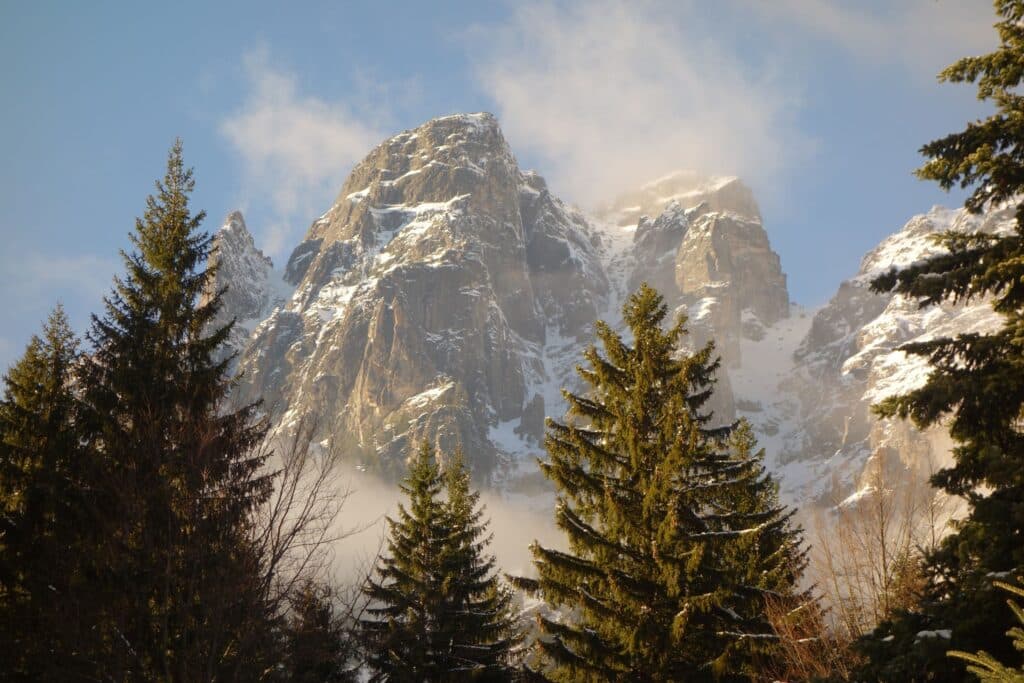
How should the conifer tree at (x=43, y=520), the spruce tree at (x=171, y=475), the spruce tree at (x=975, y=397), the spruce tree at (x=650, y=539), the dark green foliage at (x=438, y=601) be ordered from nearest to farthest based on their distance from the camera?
1. the spruce tree at (x=975, y=397)
2. the spruce tree at (x=171, y=475)
3. the conifer tree at (x=43, y=520)
4. the spruce tree at (x=650, y=539)
5. the dark green foliage at (x=438, y=601)

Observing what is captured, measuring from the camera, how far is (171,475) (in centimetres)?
1127

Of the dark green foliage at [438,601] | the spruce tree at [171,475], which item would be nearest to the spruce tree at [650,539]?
the spruce tree at [171,475]

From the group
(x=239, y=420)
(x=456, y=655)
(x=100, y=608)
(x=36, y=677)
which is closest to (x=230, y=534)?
(x=100, y=608)

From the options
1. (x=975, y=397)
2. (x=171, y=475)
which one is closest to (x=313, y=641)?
(x=171, y=475)

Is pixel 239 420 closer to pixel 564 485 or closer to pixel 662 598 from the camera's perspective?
pixel 564 485

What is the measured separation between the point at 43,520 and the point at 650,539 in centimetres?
1109

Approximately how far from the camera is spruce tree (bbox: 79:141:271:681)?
9172mm

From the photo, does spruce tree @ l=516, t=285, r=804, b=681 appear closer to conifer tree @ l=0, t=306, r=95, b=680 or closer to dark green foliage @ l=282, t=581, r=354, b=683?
dark green foliage @ l=282, t=581, r=354, b=683

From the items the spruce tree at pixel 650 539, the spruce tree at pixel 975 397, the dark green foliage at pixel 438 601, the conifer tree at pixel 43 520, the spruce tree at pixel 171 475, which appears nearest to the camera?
the spruce tree at pixel 975 397

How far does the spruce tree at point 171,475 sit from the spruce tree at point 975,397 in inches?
285

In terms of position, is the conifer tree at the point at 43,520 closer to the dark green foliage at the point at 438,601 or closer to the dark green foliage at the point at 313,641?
the dark green foliage at the point at 313,641

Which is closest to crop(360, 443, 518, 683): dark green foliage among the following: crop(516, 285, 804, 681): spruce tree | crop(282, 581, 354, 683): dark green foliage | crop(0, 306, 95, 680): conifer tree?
crop(282, 581, 354, 683): dark green foliage

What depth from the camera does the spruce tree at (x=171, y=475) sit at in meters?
9.17

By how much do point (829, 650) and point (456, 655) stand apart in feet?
34.7
